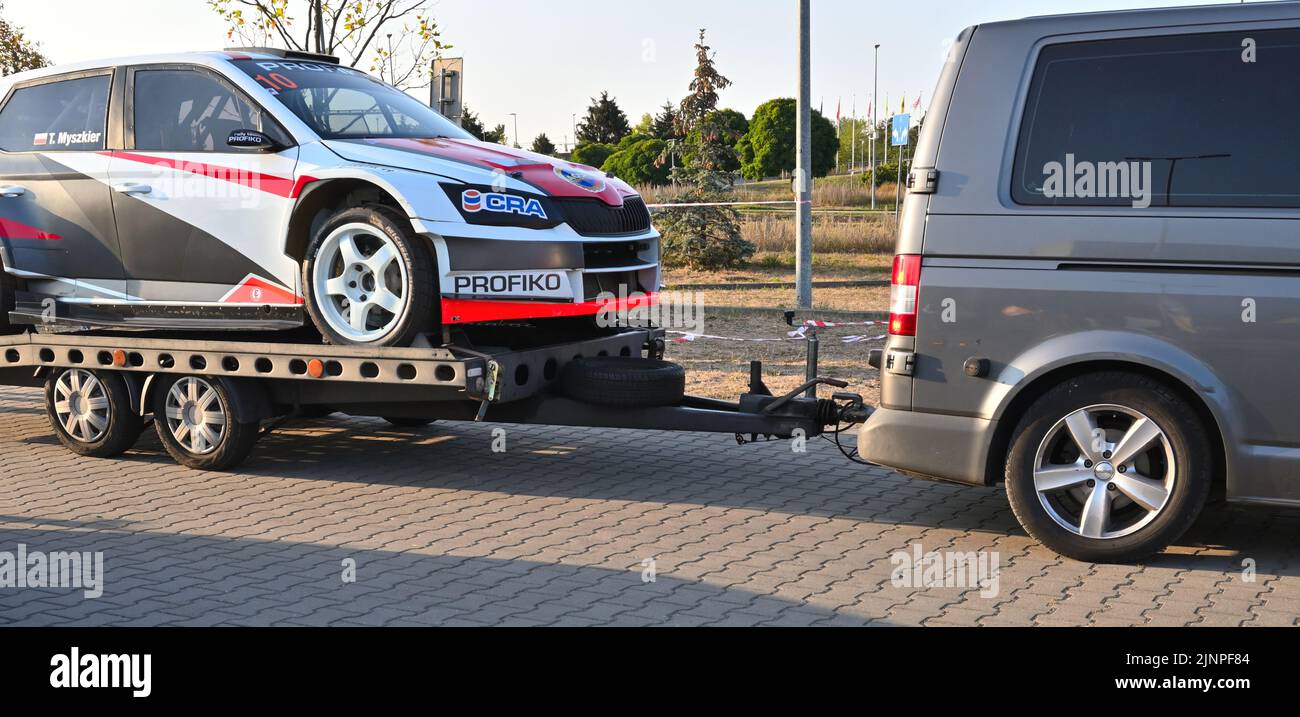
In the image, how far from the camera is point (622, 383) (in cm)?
679

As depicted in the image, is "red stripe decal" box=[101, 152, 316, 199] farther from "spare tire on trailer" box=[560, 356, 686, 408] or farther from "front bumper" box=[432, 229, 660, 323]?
"spare tire on trailer" box=[560, 356, 686, 408]

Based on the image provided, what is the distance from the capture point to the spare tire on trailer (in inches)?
267

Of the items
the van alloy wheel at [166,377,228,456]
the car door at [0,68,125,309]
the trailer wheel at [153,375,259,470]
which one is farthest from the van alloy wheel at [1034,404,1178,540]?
the car door at [0,68,125,309]

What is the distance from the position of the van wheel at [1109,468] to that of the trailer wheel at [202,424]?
4.43 metres

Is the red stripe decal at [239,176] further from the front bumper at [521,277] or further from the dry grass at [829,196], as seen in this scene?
the dry grass at [829,196]

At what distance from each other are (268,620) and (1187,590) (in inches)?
146

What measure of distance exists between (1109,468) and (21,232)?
6536mm

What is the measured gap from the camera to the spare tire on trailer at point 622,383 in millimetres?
6785

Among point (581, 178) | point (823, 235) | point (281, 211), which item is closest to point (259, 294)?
point (281, 211)

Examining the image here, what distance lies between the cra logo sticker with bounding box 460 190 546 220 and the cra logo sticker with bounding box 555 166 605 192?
0.39 metres

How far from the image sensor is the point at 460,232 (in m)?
6.59
